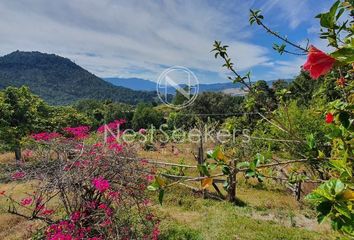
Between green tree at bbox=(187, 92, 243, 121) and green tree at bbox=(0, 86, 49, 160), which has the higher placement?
green tree at bbox=(187, 92, 243, 121)

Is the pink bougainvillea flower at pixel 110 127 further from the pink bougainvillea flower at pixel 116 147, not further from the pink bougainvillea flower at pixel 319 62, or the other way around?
the pink bougainvillea flower at pixel 319 62

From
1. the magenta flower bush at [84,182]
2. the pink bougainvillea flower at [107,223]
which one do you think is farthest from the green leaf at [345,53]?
the pink bougainvillea flower at [107,223]

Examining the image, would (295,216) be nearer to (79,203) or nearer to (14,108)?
(79,203)

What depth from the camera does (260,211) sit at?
11086 millimetres

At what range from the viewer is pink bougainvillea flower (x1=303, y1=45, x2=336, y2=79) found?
2.58 ft

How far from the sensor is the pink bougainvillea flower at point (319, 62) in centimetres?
79

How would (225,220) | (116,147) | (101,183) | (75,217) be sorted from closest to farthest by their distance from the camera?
1. (101,183)
2. (75,217)
3. (116,147)
4. (225,220)

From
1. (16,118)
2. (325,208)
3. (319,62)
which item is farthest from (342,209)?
(16,118)

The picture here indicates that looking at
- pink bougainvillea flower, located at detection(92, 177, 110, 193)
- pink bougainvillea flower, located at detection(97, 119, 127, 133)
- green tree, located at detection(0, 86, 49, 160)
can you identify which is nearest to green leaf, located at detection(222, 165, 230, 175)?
pink bougainvillea flower, located at detection(92, 177, 110, 193)

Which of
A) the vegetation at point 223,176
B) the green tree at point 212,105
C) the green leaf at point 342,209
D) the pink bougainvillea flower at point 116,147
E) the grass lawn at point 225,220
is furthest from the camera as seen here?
the green tree at point 212,105

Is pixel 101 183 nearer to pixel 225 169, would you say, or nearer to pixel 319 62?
pixel 225 169

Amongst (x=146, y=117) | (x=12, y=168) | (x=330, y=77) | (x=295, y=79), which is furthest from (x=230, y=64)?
(x=146, y=117)

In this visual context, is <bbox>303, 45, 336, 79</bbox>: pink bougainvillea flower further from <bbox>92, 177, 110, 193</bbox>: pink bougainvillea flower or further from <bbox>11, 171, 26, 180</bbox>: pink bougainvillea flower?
<bbox>11, 171, 26, 180</bbox>: pink bougainvillea flower

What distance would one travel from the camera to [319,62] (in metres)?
0.79
